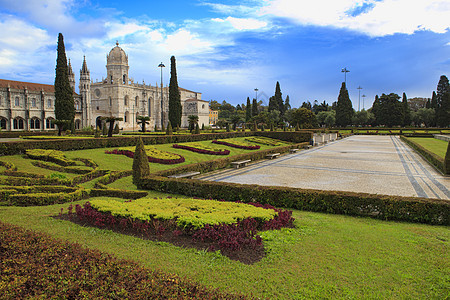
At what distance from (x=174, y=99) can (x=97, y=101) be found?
34.1 m

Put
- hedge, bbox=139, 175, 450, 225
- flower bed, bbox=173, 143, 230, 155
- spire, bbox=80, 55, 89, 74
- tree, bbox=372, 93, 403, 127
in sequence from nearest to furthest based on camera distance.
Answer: hedge, bbox=139, 175, 450, 225 → flower bed, bbox=173, 143, 230, 155 → spire, bbox=80, 55, 89, 74 → tree, bbox=372, 93, 403, 127

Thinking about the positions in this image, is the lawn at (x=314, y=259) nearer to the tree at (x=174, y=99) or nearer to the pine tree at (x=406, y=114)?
the tree at (x=174, y=99)

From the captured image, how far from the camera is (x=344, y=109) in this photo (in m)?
70.6

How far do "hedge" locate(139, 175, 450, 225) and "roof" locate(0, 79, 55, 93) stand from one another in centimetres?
5356

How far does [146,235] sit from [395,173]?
42.4ft

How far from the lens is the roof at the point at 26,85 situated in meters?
49.3

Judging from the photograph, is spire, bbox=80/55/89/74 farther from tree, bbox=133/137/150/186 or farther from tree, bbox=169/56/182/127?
tree, bbox=133/137/150/186

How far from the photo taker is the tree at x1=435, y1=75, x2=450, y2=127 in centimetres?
6272

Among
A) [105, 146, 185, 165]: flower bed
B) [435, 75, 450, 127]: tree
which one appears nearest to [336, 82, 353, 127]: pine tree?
[435, 75, 450, 127]: tree

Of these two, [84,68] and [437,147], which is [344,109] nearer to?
[437,147]

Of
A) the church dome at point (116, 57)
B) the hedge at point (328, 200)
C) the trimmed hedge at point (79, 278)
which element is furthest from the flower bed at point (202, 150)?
the church dome at point (116, 57)

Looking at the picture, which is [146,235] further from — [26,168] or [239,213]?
[26,168]

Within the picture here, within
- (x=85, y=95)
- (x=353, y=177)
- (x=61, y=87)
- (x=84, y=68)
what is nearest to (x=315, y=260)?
(x=353, y=177)

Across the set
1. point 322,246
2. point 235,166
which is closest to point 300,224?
point 322,246
